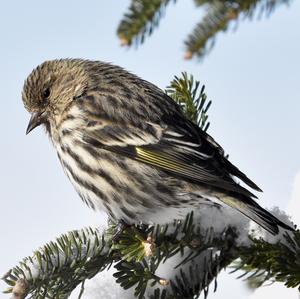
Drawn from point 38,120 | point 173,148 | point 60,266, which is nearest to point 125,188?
point 173,148

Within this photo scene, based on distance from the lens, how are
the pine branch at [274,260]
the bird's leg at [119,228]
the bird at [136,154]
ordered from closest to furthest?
the pine branch at [274,260]
the bird's leg at [119,228]
the bird at [136,154]

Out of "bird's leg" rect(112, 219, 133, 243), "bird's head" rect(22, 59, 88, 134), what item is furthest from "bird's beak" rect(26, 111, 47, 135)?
"bird's leg" rect(112, 219, 133, 243)

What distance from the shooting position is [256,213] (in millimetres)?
3107

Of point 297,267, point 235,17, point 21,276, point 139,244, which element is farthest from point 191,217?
point 235,17

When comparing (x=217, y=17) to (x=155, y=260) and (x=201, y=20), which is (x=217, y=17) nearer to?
(x=201, y=20)

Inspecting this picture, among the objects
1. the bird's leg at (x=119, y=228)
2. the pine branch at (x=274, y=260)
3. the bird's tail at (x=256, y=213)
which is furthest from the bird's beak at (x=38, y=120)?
the pine branch at (x=274, y=260)

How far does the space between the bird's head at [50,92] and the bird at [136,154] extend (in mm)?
11

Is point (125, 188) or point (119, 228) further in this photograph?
point (125, 188)

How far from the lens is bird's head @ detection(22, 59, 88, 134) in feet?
14.9

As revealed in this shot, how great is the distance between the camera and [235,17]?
3.38 m

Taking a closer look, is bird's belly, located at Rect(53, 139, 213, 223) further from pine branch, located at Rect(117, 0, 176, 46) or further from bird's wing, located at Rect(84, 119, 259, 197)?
pine branch, located at Rect(117, 0, 176, 46)

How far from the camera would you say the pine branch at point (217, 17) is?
340 cm

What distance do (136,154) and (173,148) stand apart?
229 mm

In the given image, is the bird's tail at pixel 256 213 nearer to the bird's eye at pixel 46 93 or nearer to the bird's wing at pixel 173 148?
the bird's wing at pixel 173 148
